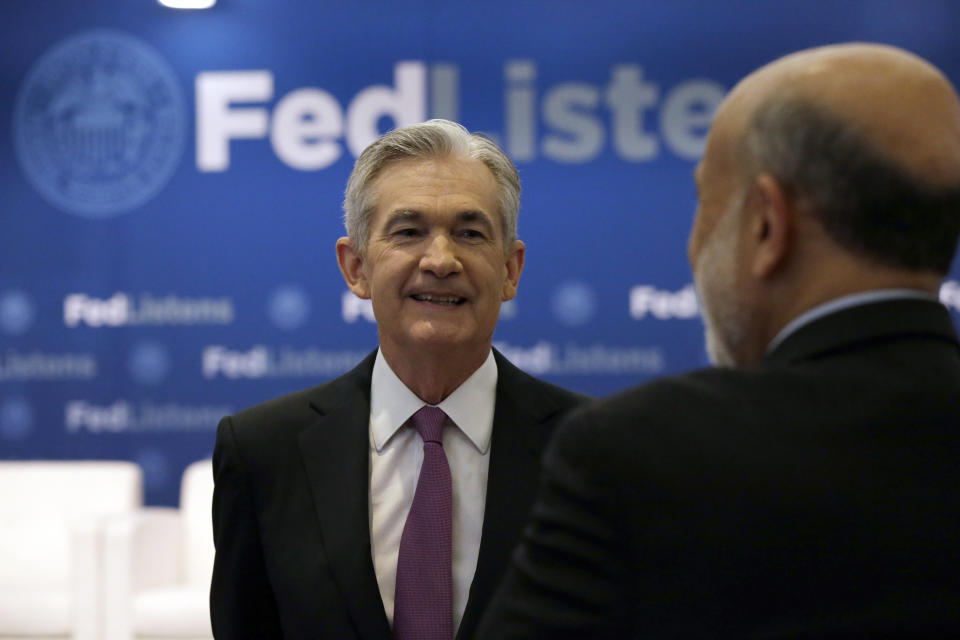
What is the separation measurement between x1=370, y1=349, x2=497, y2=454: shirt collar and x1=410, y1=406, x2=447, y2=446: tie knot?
0.5 inches

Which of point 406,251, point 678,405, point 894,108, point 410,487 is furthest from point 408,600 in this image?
point 894,108

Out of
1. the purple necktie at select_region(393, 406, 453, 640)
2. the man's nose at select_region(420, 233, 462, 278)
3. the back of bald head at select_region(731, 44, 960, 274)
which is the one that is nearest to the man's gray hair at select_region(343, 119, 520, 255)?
the man's nose at select_region(420, 233, 462, 278)

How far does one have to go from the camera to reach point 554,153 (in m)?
5.88

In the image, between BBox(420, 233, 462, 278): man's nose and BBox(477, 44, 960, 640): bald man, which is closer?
BBox(477, 44, 960, 640): bald man

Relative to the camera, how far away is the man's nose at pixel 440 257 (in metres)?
1.97

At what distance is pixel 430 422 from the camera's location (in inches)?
76.2

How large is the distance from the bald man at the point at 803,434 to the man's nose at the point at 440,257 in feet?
3.35

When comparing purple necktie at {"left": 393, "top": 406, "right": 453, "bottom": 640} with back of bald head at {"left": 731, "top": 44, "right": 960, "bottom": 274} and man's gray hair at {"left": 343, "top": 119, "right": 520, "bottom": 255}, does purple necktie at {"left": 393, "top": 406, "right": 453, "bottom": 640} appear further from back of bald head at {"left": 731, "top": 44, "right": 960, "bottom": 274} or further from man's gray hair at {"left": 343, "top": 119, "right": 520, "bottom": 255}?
back of bald head at {"left": 731, "top": 44, "right": 960, "bottom": 274}

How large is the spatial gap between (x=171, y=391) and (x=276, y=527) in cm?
436

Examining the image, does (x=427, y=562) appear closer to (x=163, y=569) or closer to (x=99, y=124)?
(x=163, y=569)

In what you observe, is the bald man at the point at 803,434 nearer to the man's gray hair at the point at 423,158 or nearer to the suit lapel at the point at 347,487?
the suit lapel at the point at 347,487

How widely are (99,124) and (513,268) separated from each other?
4.56 metres

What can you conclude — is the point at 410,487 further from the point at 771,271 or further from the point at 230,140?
the point at 230,140

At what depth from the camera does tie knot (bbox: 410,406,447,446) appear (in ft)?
6.31
